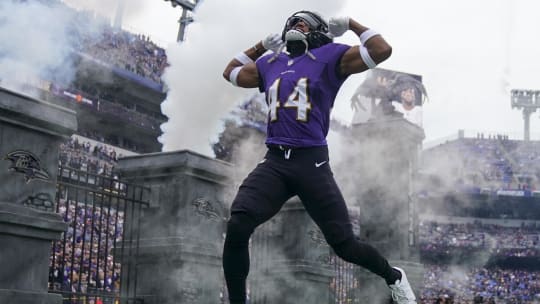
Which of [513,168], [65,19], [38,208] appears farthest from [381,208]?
[513,168]

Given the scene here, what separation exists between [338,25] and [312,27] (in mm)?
299

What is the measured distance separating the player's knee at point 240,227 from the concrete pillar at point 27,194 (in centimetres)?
206

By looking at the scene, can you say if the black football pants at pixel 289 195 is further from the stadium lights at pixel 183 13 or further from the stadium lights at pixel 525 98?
the stadium lights at pixel 525 98

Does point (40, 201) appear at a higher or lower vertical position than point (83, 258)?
higher

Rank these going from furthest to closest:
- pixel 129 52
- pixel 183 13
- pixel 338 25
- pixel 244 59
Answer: pixel 129 52 < pixel 183 13 < pixel 244 59 < pixel 338 25

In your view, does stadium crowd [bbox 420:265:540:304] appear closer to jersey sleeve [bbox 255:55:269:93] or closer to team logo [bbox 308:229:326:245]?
team logo [bbox 308:229:326:245]

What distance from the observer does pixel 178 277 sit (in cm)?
748

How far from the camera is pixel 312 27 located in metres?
5.01

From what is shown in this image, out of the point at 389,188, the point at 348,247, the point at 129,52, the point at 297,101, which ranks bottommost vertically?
the point at 348,247

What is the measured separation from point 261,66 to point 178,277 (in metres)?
3.10

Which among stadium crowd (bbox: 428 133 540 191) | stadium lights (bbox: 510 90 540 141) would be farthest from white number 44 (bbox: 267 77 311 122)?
stadium lights (bbox: 510 90 540 141)

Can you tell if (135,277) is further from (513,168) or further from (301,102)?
(513,168)

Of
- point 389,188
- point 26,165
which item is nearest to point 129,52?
point 389,188

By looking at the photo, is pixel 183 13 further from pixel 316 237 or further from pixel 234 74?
pixel 234 74
